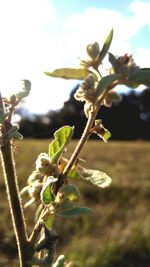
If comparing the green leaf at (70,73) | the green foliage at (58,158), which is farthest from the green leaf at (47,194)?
the green leaf at (70,73)

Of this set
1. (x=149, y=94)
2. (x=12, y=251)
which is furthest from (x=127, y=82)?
(x=149, y=94)

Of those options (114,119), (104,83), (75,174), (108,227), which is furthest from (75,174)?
(114,119)

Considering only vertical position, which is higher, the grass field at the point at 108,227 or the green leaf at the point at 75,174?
the green leaf at the point at 75,174

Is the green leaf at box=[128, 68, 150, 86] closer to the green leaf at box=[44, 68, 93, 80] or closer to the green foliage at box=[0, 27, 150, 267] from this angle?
the green foliage at box=[0, 27, 150, 267]

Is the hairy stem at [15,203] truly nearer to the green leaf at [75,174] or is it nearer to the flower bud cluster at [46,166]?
the flower bud cluster at [46,166]

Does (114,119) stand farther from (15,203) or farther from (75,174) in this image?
(15,203)

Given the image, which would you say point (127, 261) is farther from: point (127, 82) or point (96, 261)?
point (127, 82)
